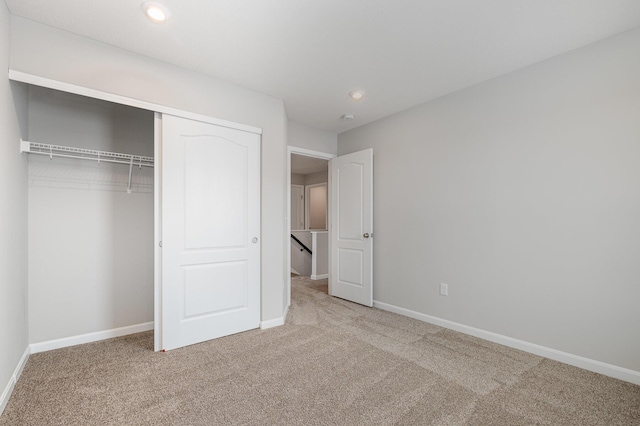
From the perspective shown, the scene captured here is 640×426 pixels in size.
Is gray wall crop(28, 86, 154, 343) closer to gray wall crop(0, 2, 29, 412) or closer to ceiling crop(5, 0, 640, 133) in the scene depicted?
gray wall crop(0, 2, 29, 412)

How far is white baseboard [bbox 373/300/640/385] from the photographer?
2.19 metres

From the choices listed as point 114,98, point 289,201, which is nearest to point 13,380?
point 114,98

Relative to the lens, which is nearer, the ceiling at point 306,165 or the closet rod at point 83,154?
the closet rod at point 83,154

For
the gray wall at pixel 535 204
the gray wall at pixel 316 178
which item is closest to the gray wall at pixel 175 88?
the gray wall at pixel 535 204

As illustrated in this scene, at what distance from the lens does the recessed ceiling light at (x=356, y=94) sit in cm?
322

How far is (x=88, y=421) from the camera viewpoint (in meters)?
Result: 1.70

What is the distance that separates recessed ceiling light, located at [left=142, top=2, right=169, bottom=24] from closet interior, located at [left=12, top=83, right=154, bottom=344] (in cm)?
121

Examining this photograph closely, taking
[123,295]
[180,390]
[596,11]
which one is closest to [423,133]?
[596,11]

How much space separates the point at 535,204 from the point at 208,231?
3.01m

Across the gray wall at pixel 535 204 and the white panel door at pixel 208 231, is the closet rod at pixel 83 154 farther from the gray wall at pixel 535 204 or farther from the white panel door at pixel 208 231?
the gray wall at pixel 535 204

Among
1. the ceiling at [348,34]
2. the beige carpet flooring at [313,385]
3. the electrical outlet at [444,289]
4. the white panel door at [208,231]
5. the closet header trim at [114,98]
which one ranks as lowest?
the beige carpet flooring at [313,385]

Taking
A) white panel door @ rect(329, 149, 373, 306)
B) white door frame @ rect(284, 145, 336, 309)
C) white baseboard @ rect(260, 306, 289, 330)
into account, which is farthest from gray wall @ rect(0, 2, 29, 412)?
white panel door @ rect(329, 149, 373, 306)

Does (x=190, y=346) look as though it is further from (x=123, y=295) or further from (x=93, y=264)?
(x=93, y=264)

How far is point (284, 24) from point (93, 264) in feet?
8.89
